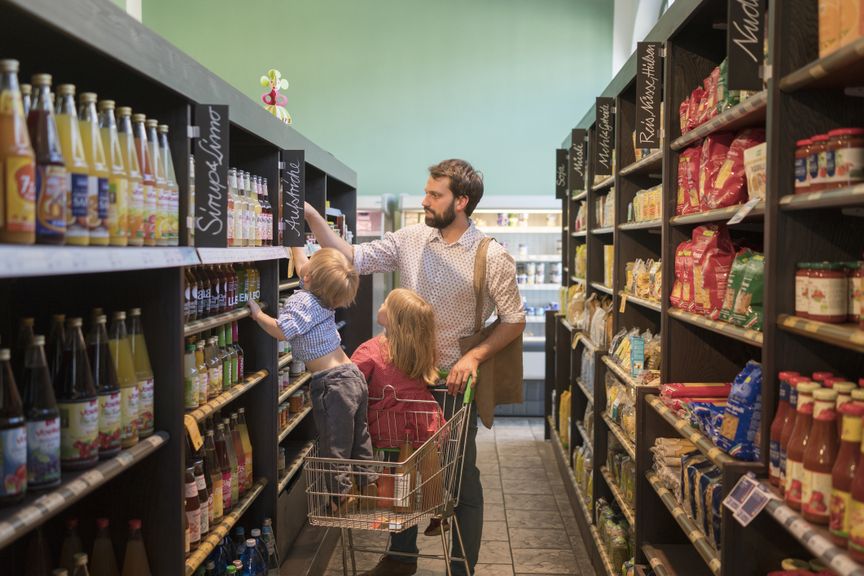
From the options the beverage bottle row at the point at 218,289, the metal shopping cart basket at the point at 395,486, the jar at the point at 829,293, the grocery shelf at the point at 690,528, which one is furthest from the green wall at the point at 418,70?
the jar at the point at 829,293

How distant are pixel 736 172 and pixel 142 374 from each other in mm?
2060

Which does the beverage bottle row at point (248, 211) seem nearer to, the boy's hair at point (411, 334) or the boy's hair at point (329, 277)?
the boy's hair at point (329, 277)

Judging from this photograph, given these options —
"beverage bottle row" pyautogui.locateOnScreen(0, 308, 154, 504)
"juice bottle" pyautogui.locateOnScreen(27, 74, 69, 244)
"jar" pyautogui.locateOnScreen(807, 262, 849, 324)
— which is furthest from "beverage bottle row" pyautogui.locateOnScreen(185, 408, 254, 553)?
"jar" pyautogui.locateOnScreen(807, 262, 849, 324)

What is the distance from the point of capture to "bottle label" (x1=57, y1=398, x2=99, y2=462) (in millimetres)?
1999

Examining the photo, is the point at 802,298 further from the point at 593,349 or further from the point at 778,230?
the point at 593,349

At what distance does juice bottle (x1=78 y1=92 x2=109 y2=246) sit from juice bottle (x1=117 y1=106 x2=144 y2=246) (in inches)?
5.7

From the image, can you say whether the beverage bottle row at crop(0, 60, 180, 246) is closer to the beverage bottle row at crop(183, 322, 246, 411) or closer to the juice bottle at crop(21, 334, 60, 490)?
the juice bottle at crop(21, 334, 60, 490)

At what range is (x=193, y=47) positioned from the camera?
32.0 ft

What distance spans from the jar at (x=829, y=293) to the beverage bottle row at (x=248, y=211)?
2.18 metres

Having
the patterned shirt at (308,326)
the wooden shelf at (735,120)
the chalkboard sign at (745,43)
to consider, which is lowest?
the patterned shirt at (308,326)

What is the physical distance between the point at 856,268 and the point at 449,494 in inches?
71.6

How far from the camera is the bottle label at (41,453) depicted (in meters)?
1.84

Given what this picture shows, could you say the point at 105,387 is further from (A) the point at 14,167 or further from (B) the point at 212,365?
(B) the point at 212,365

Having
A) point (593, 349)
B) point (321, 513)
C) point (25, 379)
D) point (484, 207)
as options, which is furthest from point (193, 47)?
point (25, 379)
